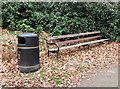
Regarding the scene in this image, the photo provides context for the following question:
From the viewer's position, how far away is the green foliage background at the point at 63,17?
35.6 feet

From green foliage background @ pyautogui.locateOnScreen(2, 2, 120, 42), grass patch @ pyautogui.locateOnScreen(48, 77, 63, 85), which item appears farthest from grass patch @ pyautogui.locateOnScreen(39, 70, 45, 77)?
green foliage background @ pyautogui.locateOnScreen(2, 2, 120, 42)

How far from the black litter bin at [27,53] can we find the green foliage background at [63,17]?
3.96 m

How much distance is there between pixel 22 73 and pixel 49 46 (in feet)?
9.57

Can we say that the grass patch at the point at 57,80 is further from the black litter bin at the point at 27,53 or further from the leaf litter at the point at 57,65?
the black litter bin at the point at 27,53

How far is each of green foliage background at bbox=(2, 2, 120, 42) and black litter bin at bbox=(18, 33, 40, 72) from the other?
156 inches

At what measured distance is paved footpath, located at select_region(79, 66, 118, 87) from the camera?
624 centimetres

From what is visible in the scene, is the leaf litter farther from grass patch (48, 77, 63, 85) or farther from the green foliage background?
the green foliage background

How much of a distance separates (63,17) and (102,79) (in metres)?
4.97

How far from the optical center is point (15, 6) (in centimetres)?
1087

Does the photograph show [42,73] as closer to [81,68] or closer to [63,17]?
[81,68]

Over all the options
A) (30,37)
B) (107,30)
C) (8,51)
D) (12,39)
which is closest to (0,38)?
(12,39)

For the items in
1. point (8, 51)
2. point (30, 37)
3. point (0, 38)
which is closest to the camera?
point (30, 37)

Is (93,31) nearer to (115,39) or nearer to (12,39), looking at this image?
(115,39)

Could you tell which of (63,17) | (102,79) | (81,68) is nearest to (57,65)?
(81,68)
